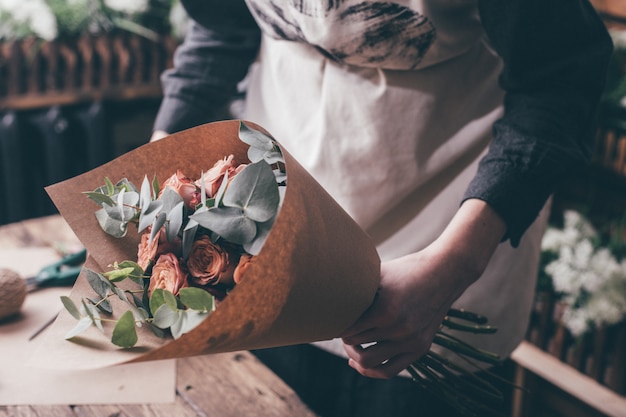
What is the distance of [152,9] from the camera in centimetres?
273

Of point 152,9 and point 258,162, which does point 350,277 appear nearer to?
point 258,162

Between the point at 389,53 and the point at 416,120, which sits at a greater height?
the point at 389,53

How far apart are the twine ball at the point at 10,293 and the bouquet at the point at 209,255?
0.34 metres

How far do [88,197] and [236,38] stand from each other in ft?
1.89

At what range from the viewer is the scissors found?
1.21m

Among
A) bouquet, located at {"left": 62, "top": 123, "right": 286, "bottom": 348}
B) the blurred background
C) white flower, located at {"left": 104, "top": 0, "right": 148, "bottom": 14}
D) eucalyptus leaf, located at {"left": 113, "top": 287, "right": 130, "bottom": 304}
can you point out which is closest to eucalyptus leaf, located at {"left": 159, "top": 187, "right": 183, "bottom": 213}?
bouquet, located at {"left": 62, "top": 123, "right": 286, "bottom": 348}

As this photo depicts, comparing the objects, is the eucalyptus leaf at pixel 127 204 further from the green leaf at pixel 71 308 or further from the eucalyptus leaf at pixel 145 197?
the green leaf at pixel 71 308

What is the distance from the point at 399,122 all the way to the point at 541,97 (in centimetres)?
23

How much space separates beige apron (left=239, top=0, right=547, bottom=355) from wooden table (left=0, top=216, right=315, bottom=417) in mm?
154

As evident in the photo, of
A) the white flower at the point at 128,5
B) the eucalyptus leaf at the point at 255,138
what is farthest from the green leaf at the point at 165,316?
the white flower at the point at 128,5

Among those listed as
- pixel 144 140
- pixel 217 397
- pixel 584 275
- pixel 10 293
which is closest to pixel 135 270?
pixel 217 397

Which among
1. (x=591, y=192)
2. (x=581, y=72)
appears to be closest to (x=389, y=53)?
(x=581, y=72)

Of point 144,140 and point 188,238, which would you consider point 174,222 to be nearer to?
point 188,238

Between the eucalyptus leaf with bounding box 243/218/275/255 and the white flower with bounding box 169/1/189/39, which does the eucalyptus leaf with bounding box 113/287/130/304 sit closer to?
the eucalyptus leaf with bounding box 243/218/275/255
